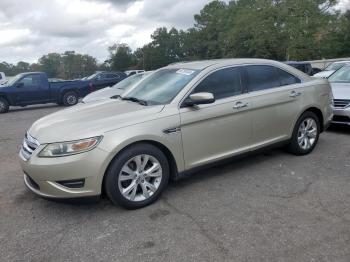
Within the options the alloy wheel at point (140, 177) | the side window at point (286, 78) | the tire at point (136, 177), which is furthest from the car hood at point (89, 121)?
the side window at point (286, 78)

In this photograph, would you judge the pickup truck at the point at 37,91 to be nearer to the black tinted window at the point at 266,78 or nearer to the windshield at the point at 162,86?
the windshield at the point at 162,86

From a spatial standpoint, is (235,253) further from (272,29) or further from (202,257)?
(272,29)

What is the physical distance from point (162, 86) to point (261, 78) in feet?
4.85

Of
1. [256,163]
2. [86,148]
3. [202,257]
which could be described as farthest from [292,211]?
[86,148]

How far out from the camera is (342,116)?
714 cm

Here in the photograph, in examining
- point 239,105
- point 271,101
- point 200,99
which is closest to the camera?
point 200,99

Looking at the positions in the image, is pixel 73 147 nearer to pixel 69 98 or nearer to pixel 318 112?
→ pixel 318 112

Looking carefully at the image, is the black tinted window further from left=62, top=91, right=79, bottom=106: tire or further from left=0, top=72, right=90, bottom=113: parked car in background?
left=62, top=91, right=79, bottom=106: tire

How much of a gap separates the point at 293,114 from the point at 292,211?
2019mm

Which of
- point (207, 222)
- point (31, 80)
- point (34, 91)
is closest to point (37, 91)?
point (34, 91)

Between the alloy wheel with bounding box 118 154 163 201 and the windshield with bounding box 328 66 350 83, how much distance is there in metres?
5.89

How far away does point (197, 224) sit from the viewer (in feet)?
12.1

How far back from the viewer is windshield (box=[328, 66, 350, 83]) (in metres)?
8.27

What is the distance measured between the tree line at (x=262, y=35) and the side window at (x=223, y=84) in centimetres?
3225
